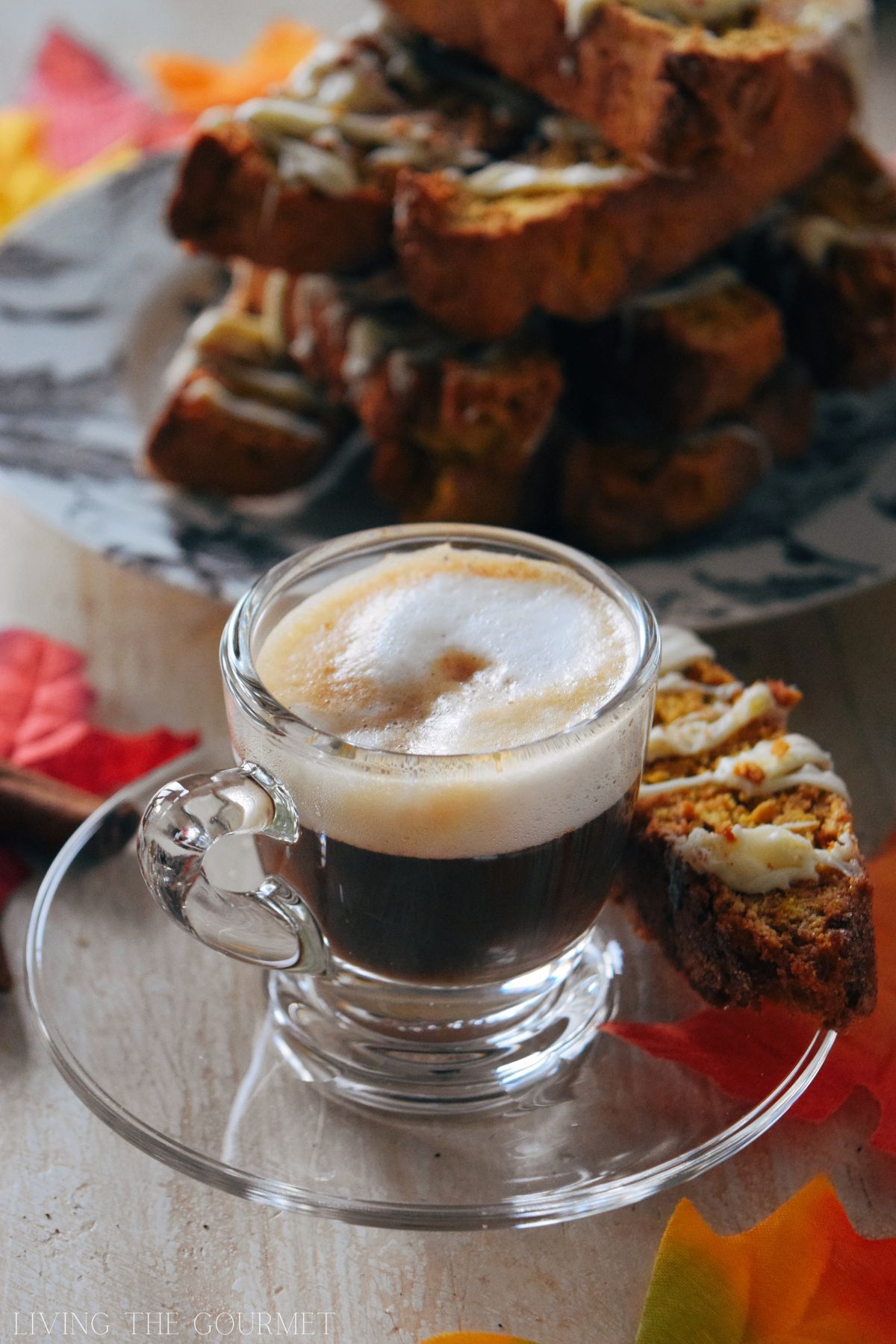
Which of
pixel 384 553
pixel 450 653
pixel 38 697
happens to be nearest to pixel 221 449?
pixel 38 697

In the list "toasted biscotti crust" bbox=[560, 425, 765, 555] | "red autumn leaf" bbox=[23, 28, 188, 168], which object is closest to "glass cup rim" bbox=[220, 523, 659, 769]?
"toasted biscotti crust" bbox=[560, 425, 765, 555]

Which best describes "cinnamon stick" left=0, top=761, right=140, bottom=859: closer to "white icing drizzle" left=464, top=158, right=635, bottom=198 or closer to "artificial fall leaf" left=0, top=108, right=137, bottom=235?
"white icing drizzle" left=464, top=158, right=635, bottom=198

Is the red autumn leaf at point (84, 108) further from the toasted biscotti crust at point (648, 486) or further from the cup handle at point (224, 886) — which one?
the cup handle at point (224, 886)

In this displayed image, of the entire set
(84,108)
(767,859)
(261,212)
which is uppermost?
(261,212)

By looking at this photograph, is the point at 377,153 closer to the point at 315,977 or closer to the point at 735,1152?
the point at 315,977

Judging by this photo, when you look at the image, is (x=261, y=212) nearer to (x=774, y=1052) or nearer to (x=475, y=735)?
(x=475, y=735)

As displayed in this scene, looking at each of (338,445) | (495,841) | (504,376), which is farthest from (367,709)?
(338,445)
